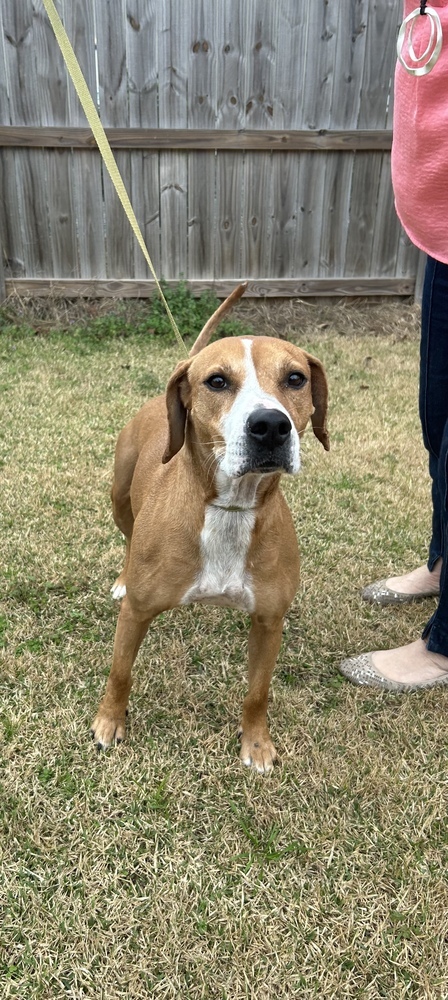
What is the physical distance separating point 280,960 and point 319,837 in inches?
16.9

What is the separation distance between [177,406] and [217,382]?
0.22 meters

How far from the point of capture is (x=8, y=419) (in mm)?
5309

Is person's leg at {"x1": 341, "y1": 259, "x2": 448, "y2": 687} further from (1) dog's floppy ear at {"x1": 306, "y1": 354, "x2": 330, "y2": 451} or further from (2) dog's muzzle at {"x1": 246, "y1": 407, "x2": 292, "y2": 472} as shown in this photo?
(2) dog's muzzle at {"x1": 246, "y1": 407, "x2": 292, "y2": 472}

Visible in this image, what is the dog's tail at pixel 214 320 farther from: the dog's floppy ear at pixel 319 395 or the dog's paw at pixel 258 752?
the dog's paw at pixel 258 752

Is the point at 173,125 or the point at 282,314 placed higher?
the point at 173,125

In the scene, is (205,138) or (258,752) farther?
(205,138)

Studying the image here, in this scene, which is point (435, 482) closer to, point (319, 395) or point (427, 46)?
point (319, 395)

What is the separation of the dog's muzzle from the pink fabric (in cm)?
94

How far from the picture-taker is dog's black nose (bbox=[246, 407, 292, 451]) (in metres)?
1.94

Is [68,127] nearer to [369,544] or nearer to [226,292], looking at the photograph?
[226,292]

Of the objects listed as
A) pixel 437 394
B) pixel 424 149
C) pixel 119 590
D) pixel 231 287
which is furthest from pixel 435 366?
pixel 231 287

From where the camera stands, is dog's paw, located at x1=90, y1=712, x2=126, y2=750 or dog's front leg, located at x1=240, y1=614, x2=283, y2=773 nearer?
dog's front leg, located at x1=240, y1=614, x2=283, y2=773

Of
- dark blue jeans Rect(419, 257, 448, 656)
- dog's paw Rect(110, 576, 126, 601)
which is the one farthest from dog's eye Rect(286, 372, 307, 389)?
dog's paw Rect(110, 576, 126, 601)

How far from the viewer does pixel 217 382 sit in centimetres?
217
